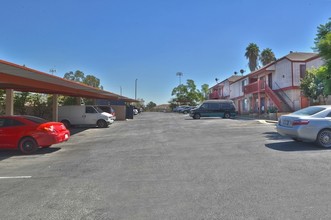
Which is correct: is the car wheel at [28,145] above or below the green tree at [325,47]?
below

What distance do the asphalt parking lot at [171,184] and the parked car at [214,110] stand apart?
86.6 feet

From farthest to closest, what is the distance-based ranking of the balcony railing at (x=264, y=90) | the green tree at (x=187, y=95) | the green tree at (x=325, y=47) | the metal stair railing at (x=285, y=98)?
the green tree at (x=187, y=95) < the balcony railing at (x=264, y=90) < the metal stair railing at (x=285, y=98) < the green tree at (x=325, y=47)

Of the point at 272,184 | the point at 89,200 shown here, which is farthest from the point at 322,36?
the point at 89,200

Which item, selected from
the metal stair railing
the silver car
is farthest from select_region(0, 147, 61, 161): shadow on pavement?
the metal stair railing

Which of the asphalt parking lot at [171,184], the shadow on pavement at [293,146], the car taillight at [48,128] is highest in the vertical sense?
the car taillight at [48,128]

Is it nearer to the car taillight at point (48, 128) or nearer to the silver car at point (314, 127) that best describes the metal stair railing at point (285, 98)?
the silver car at point (314, 127)

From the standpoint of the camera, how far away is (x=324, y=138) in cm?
1188

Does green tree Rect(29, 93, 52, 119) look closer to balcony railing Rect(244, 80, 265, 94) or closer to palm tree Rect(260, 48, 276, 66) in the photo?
balcony railing Rect(244, 80, 265, 94)

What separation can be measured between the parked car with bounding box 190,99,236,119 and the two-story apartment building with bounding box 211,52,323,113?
4.65 metres

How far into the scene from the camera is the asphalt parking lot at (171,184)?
17.7 ft

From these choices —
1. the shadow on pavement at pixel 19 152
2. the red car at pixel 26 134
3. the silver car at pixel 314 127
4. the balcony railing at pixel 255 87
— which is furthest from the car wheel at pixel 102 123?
the balcony railing at pixel 255 87

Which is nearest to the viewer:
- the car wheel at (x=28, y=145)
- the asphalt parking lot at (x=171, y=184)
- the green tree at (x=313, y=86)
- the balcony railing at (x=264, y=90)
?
the asphalt parking lot at (x=171, y=184)

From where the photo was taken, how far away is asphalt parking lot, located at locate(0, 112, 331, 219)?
540 centimetres

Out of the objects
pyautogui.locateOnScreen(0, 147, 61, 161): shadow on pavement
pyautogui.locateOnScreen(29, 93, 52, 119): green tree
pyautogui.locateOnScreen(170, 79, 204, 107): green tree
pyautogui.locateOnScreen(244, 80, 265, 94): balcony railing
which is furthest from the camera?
pyautogui.locateOnScreen(170, 79, 204, 107): green tree
